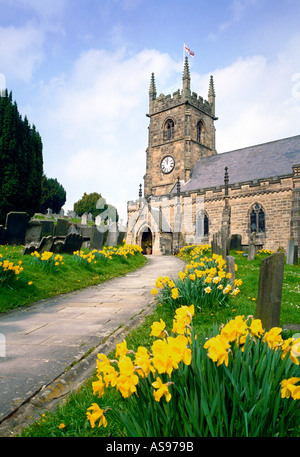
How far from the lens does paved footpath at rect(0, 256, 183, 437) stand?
2.15 metres

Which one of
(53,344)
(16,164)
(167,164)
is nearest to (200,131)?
(167,164)

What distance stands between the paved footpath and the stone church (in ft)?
23.3

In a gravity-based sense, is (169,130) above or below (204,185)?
above

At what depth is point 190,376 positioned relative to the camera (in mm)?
1564

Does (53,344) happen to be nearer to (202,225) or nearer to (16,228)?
(16,228)

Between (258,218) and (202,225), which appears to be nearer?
(258,218)

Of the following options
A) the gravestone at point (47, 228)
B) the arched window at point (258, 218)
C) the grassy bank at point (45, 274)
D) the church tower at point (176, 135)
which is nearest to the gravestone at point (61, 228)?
the gravestone at point (47, 228)

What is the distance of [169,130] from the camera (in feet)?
114

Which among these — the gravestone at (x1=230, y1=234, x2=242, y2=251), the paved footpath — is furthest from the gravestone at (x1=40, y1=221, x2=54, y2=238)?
the gravestone at (x1=230, y1=234, x2=242, y2=251)

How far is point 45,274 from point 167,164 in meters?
28.3

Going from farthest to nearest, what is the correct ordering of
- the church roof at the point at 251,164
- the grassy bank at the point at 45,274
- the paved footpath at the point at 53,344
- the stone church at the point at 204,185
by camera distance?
the church roof at the point at 251,164 < the stone church at the point at 204,185 < the grassy bank at the point at 45,274 < the paved footpath at the point at 53,344

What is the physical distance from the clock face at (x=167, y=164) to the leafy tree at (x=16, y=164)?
1570cm

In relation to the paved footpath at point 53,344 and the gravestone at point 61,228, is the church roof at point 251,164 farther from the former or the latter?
the paved footpath at point 53,344

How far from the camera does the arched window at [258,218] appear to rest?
21.6 metres
